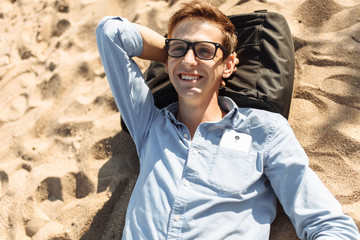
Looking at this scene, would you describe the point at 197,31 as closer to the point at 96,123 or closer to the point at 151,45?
the point at 151,45

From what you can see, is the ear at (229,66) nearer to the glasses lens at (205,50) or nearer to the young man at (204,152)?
the young man at (204,152)

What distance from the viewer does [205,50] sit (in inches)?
76.1

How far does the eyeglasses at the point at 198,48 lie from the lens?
75.0 inches

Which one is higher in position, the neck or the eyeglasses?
the eyeglasses

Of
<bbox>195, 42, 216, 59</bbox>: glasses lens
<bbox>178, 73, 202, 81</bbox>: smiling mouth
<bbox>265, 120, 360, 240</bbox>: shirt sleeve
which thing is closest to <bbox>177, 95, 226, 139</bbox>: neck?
<bbox>178, 73, 202, 81</bbox>: smiling mouth

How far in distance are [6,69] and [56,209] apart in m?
1.81

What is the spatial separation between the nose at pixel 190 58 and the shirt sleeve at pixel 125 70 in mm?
333

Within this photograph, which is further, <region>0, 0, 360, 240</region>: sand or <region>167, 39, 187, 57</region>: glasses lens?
<region>0, 0, 360, 240</region>: sand

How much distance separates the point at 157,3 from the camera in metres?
3.31

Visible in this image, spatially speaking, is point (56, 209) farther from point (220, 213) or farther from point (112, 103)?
point (220, 213)

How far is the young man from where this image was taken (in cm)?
168

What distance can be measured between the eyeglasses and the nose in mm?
16

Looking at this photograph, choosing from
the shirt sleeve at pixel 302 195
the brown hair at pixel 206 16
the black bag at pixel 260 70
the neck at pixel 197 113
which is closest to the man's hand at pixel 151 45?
the brown hair at pixel 206 16

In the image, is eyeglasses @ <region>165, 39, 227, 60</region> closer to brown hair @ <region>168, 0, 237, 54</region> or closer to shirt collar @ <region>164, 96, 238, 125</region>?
brown hair @ <region>168, 0, 237, 54</region>
